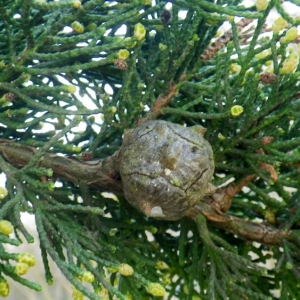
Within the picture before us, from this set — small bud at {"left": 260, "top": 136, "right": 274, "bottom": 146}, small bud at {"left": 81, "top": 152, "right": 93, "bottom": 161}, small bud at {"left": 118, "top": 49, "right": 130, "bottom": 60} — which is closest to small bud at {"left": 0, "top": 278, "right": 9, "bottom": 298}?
small bud at {"left": 81, "top": 152, "right": 93, "bottom": 161}

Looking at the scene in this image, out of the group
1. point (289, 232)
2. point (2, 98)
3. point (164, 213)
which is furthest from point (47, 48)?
point (289, 232)

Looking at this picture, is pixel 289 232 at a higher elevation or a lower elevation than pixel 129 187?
lower

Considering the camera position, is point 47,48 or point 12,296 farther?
point 12,296

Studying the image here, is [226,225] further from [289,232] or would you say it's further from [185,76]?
[185,76]

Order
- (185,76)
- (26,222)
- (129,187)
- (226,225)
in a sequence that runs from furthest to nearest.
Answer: (26,222) → (226,225) → (185,76) → (129,187)

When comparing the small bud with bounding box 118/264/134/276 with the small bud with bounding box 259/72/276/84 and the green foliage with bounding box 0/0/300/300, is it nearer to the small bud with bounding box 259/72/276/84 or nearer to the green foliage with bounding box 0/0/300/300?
the green foliage with bounding box 0/0/300/300

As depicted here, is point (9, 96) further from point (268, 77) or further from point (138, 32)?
point (268, 77)

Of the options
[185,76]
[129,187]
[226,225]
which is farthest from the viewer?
[226,225]

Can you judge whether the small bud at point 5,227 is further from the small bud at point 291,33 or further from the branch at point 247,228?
the small bud at point 291,33
